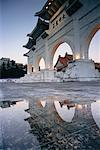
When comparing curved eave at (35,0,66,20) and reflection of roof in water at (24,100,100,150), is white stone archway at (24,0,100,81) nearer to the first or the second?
curved eave at (35,0,66,20)

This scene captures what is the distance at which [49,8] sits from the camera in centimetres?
1916

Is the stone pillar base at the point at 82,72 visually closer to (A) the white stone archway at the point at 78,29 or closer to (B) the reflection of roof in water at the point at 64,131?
(A) the white stone archway at the point at 78,29

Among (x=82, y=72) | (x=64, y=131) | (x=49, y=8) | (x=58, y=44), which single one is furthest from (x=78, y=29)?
(x=64, y=131)

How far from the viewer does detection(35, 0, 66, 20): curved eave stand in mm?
17603

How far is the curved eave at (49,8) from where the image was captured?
693 inches

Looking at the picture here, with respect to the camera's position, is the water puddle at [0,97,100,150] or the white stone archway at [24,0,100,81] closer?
the water puddle at [0,97,100,150]

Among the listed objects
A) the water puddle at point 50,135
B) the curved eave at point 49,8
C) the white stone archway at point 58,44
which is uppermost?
the curved eave at point 49,8

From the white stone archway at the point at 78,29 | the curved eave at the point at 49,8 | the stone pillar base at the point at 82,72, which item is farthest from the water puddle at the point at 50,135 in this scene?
the curved eave at the point at 49,8

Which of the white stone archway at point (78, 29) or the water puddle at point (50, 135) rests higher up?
the white stone archway at point (78, 29)

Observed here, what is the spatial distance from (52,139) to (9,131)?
0.30 metres

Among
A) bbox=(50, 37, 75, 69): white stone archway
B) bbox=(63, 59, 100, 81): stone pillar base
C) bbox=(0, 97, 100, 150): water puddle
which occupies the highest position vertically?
bbox=(50, 37, 75, 69): white stone archway

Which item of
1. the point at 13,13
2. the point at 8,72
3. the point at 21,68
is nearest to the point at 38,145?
the point at 13,13

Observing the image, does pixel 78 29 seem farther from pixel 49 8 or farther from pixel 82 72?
pixel 49 8

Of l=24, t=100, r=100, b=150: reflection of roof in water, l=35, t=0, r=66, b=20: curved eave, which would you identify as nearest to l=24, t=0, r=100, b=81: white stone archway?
l=35, t=0, r=66, b=20: curved eave
